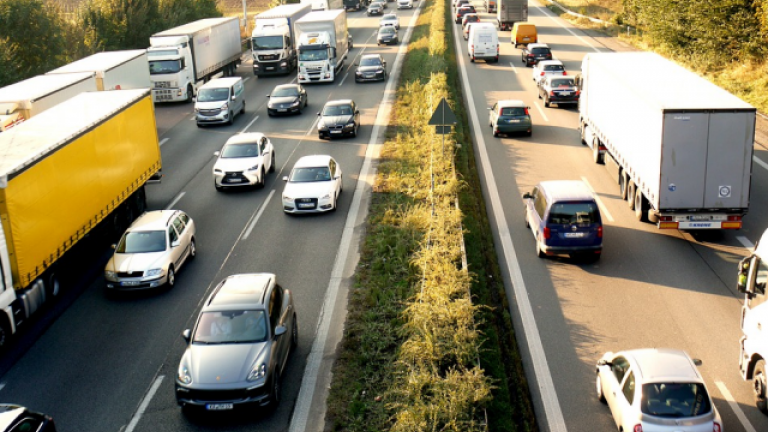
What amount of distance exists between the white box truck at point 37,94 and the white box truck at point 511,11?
1661 inches

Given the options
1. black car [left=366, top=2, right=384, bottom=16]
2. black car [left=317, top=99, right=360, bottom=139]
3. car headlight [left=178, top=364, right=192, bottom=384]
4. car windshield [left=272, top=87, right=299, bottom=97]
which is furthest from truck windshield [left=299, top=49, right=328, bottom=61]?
black car [left=366, top=2, right=384, bottom=16]

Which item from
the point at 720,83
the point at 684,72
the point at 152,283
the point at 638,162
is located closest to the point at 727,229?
the point at 638,162

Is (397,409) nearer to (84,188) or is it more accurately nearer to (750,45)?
(84,188)

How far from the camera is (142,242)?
19.5 m

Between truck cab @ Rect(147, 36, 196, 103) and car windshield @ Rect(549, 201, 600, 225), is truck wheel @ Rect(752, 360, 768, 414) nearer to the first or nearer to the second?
car windshield @ Rect(549, 201, 600, 225)

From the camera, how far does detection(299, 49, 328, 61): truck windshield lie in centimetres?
4544

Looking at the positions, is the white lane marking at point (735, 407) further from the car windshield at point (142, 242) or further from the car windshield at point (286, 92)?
the car windshield at point (286, 92)

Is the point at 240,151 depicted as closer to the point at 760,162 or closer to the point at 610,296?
the point at 610,296

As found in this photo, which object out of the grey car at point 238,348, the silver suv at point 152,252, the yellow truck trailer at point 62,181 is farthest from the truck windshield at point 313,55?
the grey car at point 238,348

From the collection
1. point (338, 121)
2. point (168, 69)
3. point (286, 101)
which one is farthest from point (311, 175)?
point (168, 69)

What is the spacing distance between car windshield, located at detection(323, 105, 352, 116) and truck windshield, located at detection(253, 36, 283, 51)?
1667cm

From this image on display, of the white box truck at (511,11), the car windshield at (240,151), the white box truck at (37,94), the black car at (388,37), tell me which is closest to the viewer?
the white box truck at (37,94)

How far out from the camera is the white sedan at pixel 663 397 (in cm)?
1127

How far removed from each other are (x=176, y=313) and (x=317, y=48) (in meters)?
29.9
